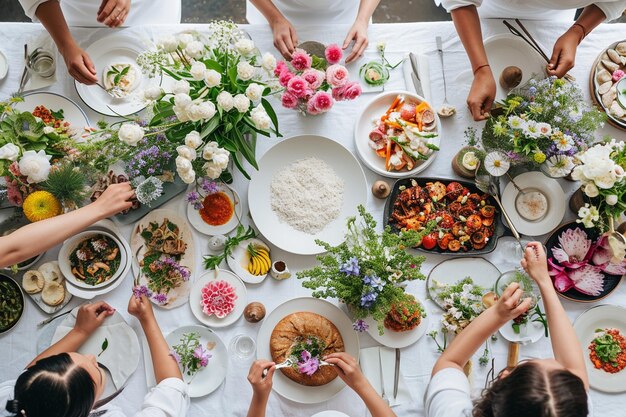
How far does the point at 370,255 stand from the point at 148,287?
82 centimetres

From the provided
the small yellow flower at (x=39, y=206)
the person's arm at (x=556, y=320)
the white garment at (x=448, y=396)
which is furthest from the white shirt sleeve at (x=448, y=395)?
the small yellow flower at (x=39, y=206)

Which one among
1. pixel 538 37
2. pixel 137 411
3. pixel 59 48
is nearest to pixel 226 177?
pixel 59 48

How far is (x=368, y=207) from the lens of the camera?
1823mm

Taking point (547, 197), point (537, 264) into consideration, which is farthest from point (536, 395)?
point (547, 197)

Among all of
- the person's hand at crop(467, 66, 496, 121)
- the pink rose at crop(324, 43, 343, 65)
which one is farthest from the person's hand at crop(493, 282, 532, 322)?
the pink rose at crop(324, 43, 343, 65)

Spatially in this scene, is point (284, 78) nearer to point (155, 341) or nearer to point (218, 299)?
point (218, 299)

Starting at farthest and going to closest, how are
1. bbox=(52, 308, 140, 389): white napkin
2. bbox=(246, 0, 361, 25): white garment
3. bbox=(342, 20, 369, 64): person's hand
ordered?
bbox=(246, 0, 361, 25): white garment → bbox=(342, 20, 369, 64): person's hand → bbox=(52, 308, 140, 389): white napkin

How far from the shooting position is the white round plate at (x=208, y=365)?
1701 millimetres

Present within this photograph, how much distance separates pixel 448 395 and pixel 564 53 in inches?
51.2

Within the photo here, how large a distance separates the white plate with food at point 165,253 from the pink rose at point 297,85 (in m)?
0.64

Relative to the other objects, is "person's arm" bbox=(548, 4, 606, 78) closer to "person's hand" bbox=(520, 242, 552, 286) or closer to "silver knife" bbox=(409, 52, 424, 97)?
"silver knife" bbox=(409, 52, 424, 97)

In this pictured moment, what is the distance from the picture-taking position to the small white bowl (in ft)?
5.61

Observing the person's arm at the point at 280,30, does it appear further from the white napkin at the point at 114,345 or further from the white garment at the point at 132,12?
the white napkin at the point at 114,345

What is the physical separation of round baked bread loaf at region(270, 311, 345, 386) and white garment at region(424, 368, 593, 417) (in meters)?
0.33
